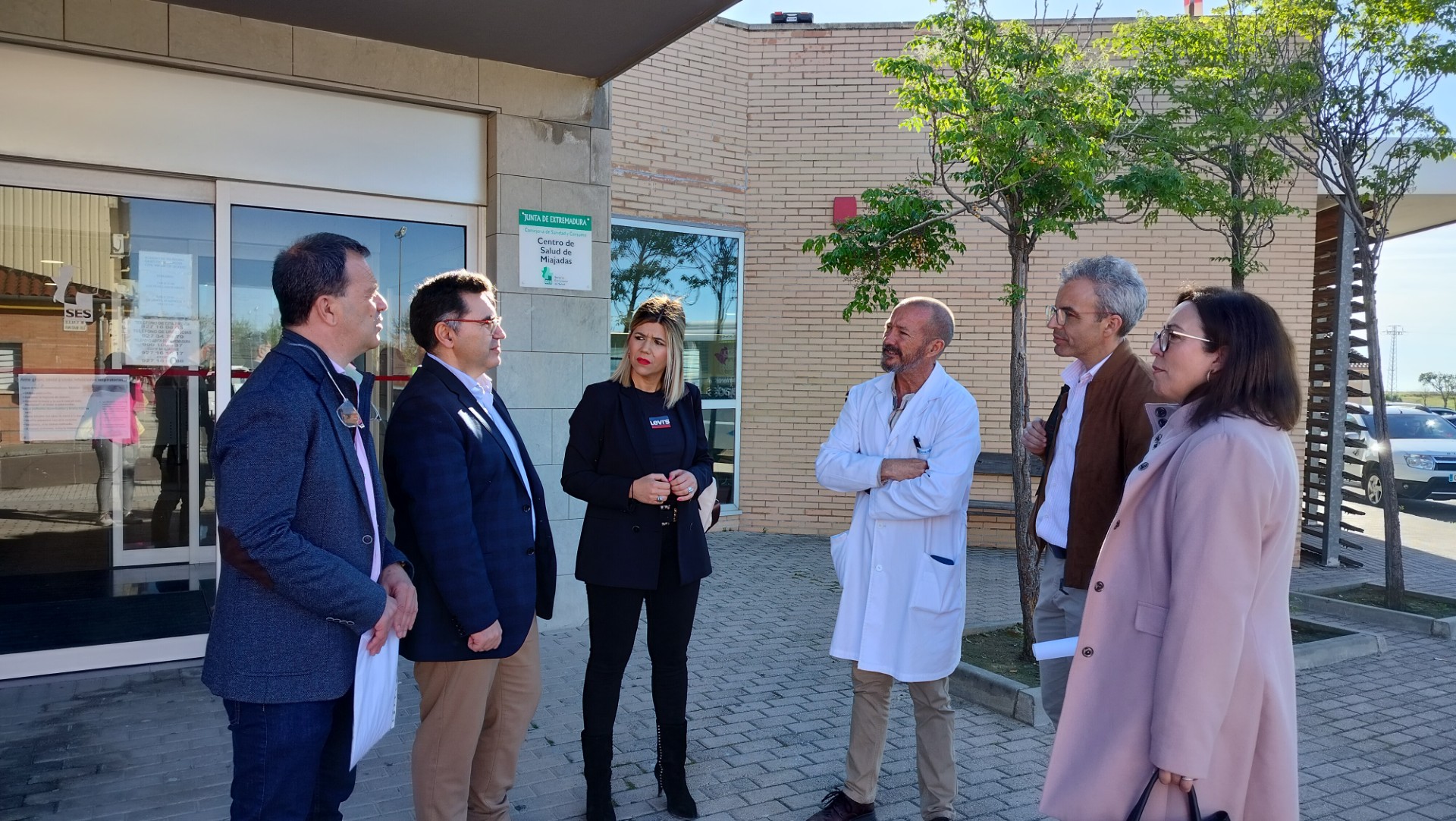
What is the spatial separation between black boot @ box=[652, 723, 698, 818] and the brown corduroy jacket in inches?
66.7

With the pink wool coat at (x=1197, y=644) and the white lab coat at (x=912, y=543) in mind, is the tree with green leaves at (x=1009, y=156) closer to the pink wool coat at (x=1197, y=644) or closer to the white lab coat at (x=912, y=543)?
the white lab coat at (x=912, y=543)

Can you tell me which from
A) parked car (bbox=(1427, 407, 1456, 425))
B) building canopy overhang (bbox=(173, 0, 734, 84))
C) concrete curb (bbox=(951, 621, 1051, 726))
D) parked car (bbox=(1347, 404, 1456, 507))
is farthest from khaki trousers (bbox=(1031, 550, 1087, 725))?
parked car (bbox=(1427, 407, 1456, 425))

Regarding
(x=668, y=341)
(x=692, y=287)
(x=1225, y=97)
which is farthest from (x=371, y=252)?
(x=1225, y=97)

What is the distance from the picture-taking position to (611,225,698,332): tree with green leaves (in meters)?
10.7

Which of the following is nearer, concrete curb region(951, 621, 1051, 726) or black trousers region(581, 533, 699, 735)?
black trousers region(581, 533, 699, 735)

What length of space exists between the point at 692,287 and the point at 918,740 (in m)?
7.85

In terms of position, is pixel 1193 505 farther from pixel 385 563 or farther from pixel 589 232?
pixel 589 232

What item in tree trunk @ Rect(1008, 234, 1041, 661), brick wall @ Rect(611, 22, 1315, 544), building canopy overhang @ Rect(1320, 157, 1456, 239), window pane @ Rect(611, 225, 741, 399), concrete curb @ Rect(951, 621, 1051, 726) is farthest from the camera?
building canopy overhang @ Rect(1320, 157, 1456, 239)

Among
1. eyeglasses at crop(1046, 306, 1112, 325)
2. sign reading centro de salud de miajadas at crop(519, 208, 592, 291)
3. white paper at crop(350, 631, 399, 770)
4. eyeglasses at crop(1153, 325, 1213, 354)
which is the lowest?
white paper at crop(350, 631, 399, 770)

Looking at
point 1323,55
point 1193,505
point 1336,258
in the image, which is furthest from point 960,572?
point 1336,258

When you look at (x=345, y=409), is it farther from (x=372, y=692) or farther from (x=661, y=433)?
(x=661, y=433)

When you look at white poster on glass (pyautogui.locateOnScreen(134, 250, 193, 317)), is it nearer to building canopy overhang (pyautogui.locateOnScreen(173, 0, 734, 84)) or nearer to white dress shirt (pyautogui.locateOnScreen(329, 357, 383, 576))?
building canopy overhang (pyautogui.locateOnScreen(173, 0, 734, 84))

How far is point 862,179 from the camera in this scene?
1108cm

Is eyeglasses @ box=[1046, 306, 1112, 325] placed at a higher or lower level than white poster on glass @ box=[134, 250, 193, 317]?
lower
